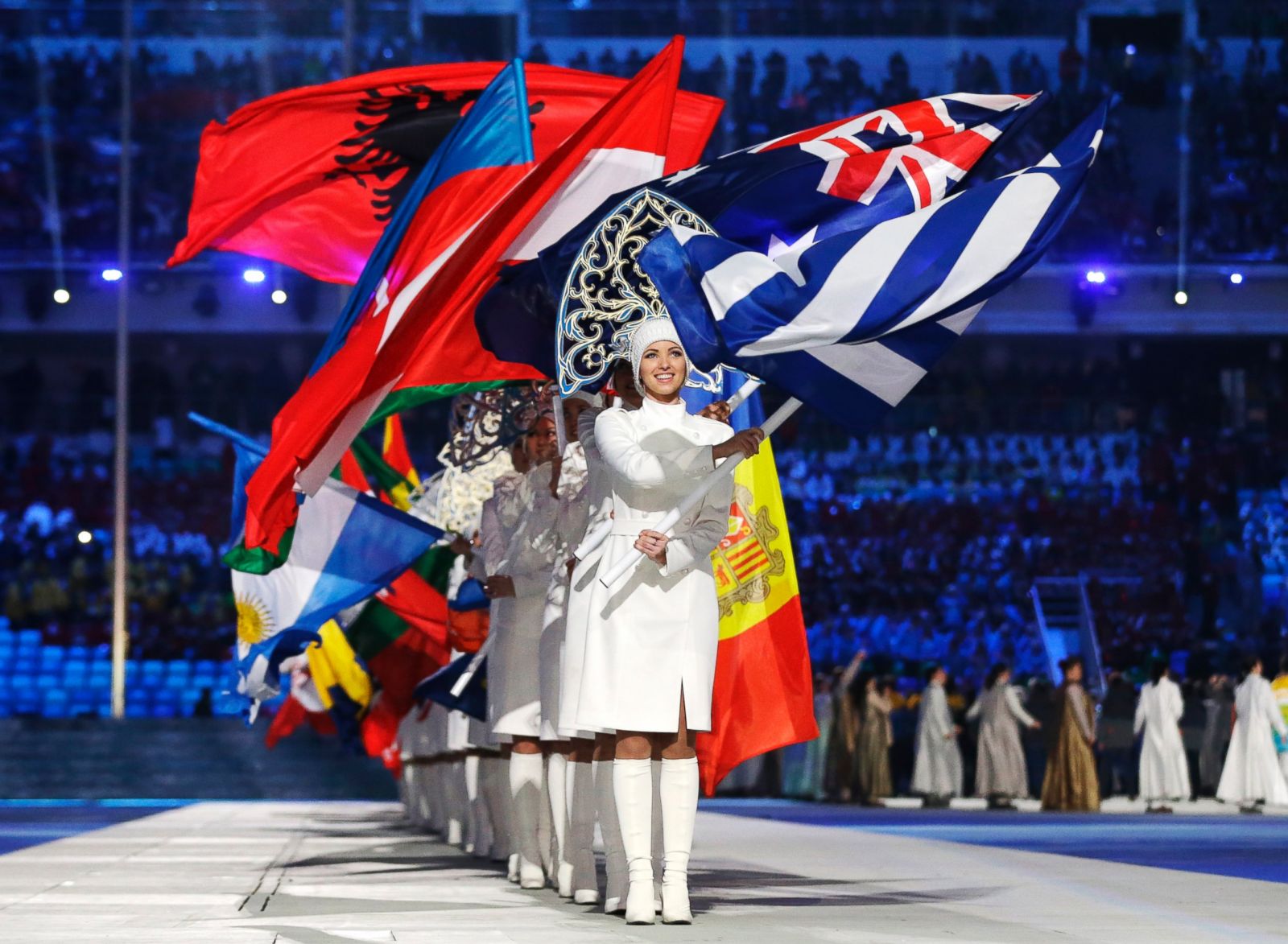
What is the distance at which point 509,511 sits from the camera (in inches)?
344

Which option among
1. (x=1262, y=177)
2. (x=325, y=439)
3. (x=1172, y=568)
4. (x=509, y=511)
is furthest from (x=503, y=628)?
(x=1262, y=177)

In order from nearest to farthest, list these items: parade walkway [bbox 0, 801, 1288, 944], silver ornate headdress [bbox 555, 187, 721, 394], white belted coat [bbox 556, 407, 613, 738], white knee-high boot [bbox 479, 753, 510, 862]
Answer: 1. parade walkway [bbox 0, 801, 1288, 944]
2. white belted coat [bbox 556, 407, 613, 738]
3. silver ornate headdress [bbox 555, 187, 721, 394]
4. white knee-high boot [bbox 479, 753, 510, 862]

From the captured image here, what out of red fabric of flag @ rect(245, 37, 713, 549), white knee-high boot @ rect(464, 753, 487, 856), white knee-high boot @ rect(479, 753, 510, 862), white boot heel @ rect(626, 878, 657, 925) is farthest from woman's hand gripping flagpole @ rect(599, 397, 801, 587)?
white knee-high boot @ rect(464, 753, 487, 856)

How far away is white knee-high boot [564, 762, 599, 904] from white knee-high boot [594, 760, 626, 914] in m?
0.62

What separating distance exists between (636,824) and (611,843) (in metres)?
0.45

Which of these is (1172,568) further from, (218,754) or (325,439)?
(325,439)

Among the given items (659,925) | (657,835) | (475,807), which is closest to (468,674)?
(475,807)

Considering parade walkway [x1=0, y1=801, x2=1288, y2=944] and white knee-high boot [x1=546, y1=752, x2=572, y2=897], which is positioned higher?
white knee-high boot [x1=546, y1=752, x2=572, y2=897]

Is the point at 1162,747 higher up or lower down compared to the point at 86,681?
lower down

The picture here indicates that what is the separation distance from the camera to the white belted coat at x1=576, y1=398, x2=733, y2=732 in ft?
21.4

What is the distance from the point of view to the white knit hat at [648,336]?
6668 mm

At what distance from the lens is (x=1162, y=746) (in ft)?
68.9

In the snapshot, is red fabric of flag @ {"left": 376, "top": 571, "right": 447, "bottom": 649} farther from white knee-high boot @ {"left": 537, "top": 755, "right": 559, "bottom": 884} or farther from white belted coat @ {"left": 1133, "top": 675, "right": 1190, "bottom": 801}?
white belted coat @ {"left": 1133, "top": 675, "right": 1190, "bottom": 801}

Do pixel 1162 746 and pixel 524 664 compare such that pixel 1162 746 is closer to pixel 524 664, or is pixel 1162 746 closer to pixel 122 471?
pixel 122 471
